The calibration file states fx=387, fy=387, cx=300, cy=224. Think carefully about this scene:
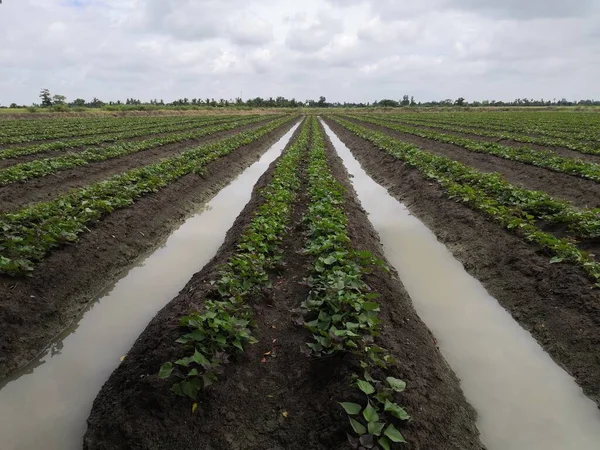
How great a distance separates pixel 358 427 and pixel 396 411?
0.39m

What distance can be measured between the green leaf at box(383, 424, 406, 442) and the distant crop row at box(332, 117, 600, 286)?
14.3ft

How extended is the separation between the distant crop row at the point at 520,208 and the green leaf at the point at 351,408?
448 centimetres

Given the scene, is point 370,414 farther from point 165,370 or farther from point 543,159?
point 543,159

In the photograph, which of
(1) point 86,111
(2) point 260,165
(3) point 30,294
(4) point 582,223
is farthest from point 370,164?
(1) point 86,111

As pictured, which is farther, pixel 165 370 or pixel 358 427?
pixel 165 370

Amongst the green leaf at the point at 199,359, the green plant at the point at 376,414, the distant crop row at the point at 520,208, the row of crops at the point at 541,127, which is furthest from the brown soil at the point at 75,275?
the row of crops at the point at 541,127

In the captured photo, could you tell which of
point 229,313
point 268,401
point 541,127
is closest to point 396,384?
point 268,401

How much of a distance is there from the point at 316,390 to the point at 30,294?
4455mm

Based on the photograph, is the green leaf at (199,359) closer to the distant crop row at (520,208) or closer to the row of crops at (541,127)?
the distant crop row at (520,208)

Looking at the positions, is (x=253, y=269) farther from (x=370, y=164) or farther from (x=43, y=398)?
(x=370, y=164)

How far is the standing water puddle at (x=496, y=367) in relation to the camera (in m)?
3.80

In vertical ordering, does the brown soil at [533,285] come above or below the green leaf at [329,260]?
below

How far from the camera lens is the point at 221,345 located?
13.6 ft

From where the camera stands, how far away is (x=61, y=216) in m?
7.89
